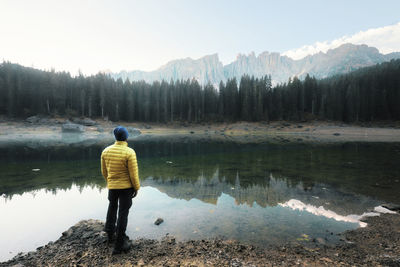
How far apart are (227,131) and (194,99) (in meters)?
23.4

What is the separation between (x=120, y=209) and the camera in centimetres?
498

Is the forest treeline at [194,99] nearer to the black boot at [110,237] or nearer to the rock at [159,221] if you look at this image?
the rock at [159,221]

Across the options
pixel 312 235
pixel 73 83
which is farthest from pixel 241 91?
pixel 312 235

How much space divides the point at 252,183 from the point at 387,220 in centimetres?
620

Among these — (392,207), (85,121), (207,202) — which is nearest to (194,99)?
(85,121)

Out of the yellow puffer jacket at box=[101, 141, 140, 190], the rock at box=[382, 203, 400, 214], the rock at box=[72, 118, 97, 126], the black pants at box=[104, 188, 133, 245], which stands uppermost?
the rock at box=[72, 118, 97, 126]

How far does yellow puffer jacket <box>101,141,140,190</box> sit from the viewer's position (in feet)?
15.7

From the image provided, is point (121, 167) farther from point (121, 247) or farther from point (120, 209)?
point (121, 247)

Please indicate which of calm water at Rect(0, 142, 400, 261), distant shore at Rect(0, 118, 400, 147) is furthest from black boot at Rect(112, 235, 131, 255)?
distant shore at Rect(0, 118, 400, 147)

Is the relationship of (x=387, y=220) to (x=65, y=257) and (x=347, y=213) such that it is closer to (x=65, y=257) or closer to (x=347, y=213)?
(x=347, y=213)

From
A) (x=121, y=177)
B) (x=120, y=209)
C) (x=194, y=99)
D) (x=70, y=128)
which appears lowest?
(x=120, y=209)

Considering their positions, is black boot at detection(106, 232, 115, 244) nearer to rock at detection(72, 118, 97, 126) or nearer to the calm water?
the calm water

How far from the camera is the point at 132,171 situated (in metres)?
4.78

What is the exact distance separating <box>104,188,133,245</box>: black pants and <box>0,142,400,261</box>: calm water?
1083 mm
